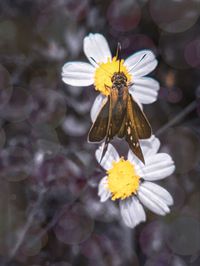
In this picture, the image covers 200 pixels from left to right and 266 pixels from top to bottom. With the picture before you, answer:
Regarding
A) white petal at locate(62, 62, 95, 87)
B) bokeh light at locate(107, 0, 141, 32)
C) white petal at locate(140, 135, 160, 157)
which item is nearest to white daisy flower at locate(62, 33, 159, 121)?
white petal at locate(62, 62, 95, 87)

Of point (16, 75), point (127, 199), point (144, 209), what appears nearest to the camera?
point (127, 199)

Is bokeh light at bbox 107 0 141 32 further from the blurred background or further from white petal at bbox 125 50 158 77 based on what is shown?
white petal at bbox 125 50 158 77

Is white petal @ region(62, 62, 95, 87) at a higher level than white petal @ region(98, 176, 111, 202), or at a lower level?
higher

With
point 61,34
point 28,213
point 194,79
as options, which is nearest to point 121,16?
point 61,34

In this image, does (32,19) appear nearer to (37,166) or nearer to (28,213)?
(37,166)

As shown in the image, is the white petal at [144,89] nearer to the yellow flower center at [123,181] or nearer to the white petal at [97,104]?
the white petal at [97,104]

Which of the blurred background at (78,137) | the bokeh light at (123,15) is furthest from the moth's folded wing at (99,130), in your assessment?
the bokeh light at (123,15)
